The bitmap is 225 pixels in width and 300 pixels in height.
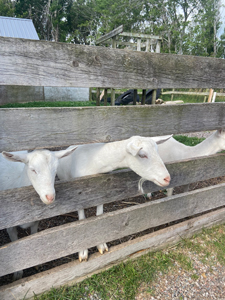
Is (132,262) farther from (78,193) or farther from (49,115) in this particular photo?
(49,115)

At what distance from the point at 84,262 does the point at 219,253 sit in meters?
1.61

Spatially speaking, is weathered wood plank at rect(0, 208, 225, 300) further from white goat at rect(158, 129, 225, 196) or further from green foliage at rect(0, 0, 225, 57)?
green foliage at rect(0, 0, 225, 57)

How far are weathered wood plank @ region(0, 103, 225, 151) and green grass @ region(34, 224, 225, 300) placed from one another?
1.39 metres

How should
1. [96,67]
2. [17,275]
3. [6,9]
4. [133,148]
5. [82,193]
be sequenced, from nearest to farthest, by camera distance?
[96,67]
[133,148]
[82,193]
[17,275]
[6,9]

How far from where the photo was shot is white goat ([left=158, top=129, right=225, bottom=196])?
2965 millimetres

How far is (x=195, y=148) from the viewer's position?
3.20 metres

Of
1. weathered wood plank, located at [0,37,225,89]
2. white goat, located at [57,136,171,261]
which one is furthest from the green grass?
weathered wood plank, located at [0,37,225,89]

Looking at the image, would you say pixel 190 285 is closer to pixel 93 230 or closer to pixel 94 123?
pixel 93 230

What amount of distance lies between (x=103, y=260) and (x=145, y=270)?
17.8 inches

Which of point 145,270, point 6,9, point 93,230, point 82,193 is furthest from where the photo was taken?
point 6,9

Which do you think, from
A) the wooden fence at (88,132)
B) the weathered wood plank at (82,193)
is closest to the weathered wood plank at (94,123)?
the wooden fence at (88,132)

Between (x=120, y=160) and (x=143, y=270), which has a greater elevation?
(x=120, y=160)

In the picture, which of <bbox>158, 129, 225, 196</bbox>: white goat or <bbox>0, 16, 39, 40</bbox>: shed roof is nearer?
<bbox>158, 129, 225, 196</bbox>: white goat

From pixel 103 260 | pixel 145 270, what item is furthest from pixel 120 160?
pixel 145 270
